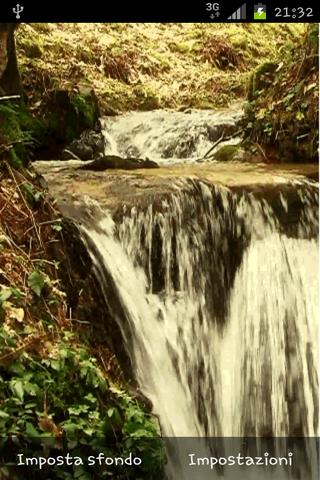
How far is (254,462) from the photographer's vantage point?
1320 millimetres

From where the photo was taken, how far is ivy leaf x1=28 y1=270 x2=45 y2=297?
147 cm

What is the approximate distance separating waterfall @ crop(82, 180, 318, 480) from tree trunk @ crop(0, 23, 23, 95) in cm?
70

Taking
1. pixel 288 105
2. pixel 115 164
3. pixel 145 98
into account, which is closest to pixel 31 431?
pixel 115 164

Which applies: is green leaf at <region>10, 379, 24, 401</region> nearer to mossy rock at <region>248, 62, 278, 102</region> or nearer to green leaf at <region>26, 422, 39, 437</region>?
green leaf at <region>26, 422, 39, 437</region>

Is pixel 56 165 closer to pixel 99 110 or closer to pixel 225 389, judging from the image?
pixel 99 110

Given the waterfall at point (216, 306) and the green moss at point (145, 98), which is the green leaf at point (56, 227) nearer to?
the waterfall at point (216, 306)

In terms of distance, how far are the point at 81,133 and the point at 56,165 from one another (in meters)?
0.51
